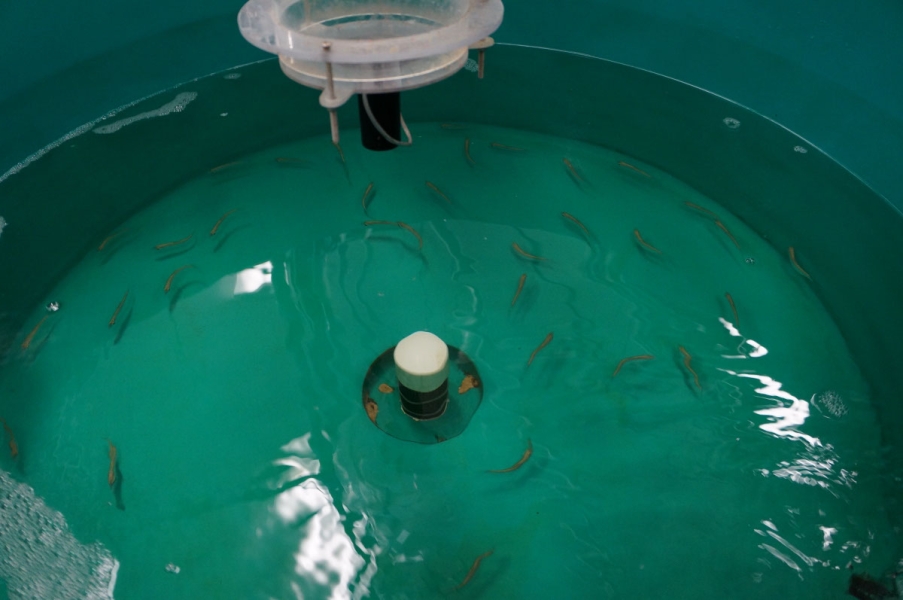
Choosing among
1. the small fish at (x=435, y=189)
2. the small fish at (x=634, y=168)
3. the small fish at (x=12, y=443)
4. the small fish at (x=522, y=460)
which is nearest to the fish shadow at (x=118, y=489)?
the small fish at (x=12, y=443)

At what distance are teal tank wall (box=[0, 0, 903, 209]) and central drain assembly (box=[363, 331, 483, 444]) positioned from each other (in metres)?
0.92

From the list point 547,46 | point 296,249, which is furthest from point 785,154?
point 296,249

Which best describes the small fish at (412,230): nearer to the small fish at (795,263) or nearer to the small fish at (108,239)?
the small fish at (108,239)

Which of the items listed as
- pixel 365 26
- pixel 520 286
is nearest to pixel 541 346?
pixel 520 286

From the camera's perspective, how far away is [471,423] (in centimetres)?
126

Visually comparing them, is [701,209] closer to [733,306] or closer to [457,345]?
[733,306]

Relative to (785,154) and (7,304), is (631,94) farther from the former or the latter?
(7,304)

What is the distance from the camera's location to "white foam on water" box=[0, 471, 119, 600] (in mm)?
1043

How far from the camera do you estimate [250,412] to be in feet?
4.13

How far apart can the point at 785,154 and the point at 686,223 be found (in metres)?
0.28

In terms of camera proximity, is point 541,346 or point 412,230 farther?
point 412,230

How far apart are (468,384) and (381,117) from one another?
57 centimetres

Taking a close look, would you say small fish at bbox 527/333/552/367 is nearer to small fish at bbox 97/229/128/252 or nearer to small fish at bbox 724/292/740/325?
small fish at bbox 724/292/740/325

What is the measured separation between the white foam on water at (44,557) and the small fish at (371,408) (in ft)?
1.63
